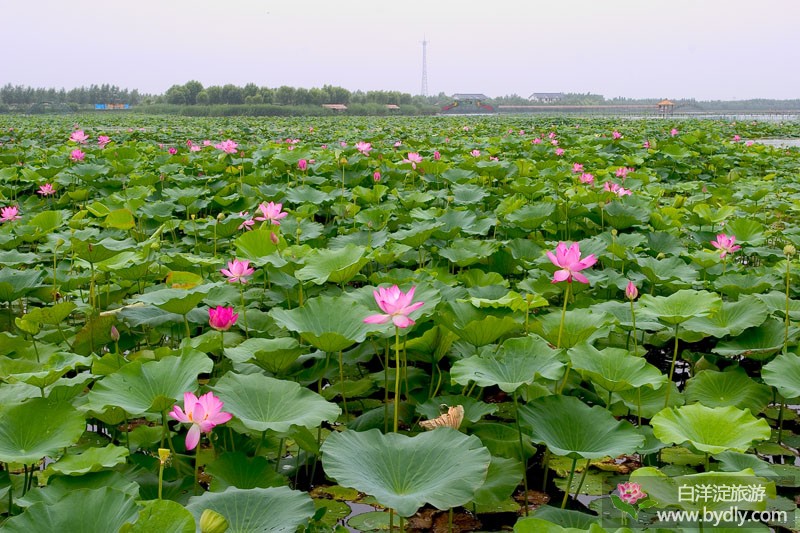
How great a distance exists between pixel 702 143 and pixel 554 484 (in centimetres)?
885

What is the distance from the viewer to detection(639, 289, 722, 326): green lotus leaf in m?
1.88

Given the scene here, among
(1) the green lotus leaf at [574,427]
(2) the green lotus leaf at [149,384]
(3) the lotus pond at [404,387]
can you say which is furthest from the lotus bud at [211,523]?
(1) the green lotus leaf at [574,427]

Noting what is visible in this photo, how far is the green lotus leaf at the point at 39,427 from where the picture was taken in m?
1.40

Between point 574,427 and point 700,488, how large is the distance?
0.36 metres

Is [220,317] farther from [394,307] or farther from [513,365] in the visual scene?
[513,365]

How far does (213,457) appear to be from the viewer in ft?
5.86

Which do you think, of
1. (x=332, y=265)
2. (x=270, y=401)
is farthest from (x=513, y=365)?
(x=332, y=265)

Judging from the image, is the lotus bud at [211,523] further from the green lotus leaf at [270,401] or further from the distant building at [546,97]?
the distant building at [546,97]

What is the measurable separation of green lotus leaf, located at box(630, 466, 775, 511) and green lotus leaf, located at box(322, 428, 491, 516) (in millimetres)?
354

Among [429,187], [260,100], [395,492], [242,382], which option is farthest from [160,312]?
[260,100]

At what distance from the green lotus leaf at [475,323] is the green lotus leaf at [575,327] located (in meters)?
0.16

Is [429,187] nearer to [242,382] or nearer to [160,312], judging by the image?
[160,312]

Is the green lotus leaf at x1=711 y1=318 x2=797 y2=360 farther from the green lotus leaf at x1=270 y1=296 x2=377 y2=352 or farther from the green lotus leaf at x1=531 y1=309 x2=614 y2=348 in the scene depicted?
the green lotus leaf at x1=270 y1=296 x2=377 y2=352

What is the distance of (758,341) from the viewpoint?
213cm
